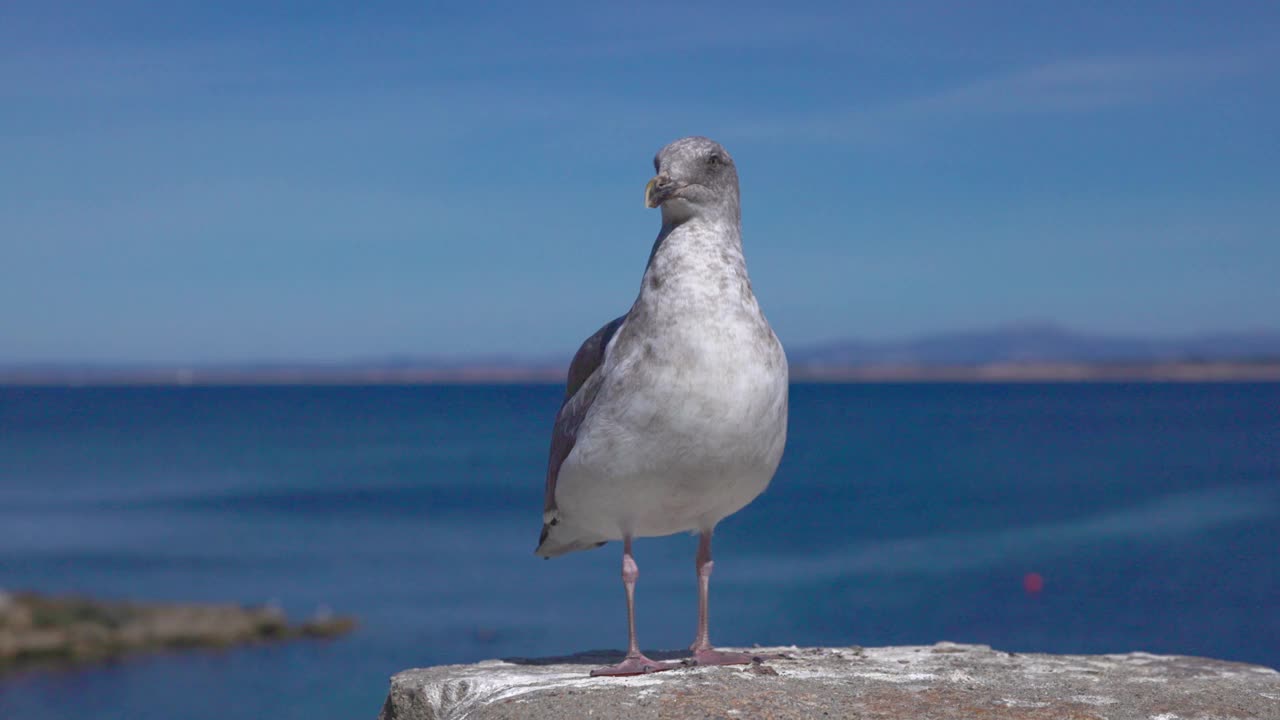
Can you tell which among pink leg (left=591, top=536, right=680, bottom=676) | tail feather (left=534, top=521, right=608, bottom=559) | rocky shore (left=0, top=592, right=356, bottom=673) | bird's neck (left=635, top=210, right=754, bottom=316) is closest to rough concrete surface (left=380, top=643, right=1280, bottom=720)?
pink leg (left=591, top=536, right=680, bottom=676)

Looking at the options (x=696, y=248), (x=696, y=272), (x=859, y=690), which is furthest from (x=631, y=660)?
(x=696, y=248)

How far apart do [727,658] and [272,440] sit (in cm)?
12448

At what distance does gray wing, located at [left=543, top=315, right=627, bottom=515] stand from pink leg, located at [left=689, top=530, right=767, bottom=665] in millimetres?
959

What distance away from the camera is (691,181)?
7.33 metres

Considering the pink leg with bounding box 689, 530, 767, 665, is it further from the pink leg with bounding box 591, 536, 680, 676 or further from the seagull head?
the seagull head

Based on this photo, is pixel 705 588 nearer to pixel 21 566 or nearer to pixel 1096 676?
pixel 1096 676

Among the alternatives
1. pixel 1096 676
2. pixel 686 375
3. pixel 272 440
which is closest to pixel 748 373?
pixel 686 375

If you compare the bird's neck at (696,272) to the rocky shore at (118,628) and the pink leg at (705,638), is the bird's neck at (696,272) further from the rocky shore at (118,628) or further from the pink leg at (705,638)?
the rocky shore at (118,628)

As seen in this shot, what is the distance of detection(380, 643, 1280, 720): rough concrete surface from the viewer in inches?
261

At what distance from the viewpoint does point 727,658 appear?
305 inches

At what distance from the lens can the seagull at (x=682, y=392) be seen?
6.97 meters

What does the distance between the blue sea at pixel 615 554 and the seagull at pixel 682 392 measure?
82.7 ft

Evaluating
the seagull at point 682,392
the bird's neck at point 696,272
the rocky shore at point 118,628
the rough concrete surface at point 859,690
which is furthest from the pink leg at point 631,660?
the rocky shore at point 118,628

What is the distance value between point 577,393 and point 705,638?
1.68m
